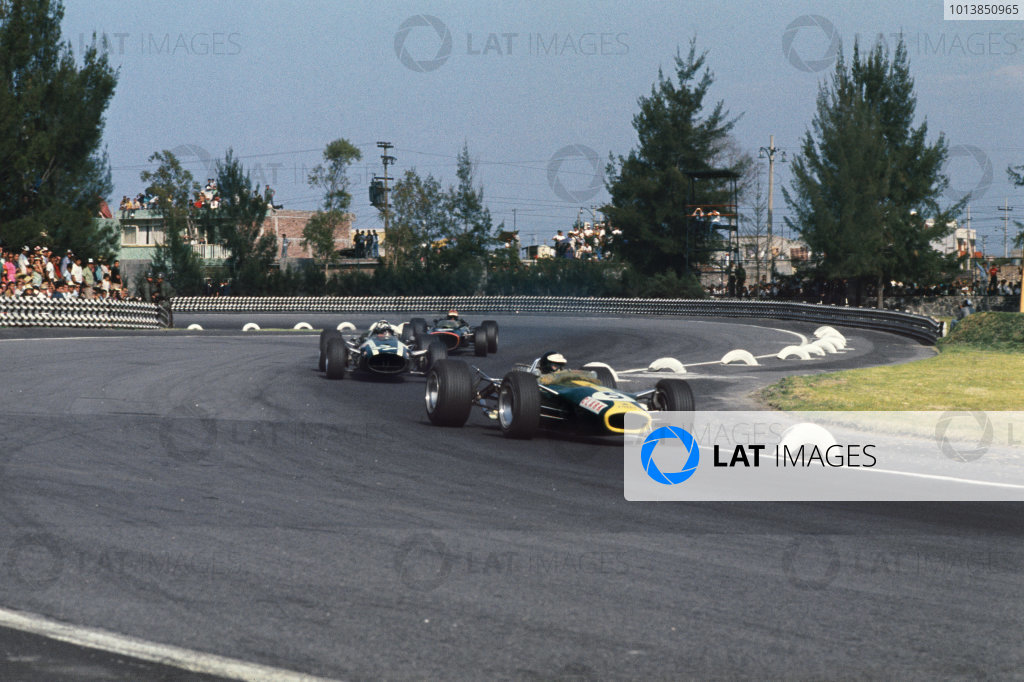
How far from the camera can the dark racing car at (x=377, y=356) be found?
16469 mm

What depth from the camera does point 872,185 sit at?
4909cm

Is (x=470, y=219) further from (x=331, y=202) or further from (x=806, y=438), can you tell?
(x=806, y=438)

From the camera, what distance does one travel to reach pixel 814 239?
5044cm

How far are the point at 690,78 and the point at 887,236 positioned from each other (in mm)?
20918

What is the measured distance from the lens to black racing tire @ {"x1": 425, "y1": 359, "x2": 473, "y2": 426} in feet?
36.1

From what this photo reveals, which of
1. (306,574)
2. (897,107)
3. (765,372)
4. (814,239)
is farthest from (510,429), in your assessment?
(897,107)

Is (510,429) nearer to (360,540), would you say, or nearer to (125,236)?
(360,540)

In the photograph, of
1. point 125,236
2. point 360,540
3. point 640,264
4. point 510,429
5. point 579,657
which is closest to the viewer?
point 579,657

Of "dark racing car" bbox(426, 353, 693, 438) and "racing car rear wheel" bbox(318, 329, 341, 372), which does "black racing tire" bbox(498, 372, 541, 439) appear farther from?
"racing car rear wheel" bbox(318, 329, 341, 372)

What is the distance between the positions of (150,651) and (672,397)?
6976 mm

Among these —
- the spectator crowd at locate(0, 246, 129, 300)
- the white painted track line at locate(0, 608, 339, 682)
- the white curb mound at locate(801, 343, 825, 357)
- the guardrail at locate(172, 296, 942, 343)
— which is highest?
the spectator crowd at locate(0, 246, 129, 300)

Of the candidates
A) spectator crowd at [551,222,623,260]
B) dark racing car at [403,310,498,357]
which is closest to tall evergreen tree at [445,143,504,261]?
spectator crowd at [551,222,623,260]

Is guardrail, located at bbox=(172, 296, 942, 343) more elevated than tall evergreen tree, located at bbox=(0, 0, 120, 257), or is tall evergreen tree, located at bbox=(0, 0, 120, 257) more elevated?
tall evergreen tree, located at bbox=(0, 0, 120, 257)

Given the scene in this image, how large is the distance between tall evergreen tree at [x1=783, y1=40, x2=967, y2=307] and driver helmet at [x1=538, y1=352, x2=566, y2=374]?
133 ft
